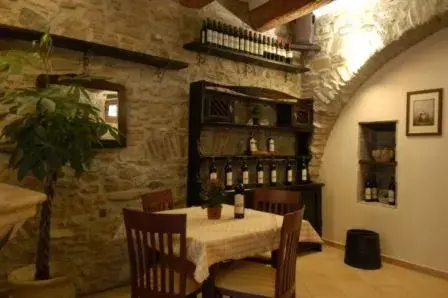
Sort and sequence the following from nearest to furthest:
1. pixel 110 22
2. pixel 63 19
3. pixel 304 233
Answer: pixel 304 233
pixel 63 19
pixel 110 22

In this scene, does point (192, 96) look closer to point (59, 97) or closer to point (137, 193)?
point (137, 193)

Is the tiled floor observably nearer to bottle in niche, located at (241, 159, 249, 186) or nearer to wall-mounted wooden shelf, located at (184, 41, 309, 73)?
bottle in niche, located at (241, 159, 249, 186)

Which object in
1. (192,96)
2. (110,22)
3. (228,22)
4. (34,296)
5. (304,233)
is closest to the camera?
(34,296)

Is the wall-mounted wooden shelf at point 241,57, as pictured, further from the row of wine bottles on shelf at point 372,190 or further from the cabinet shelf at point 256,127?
the row of wine bottles on shelf at point 372,190

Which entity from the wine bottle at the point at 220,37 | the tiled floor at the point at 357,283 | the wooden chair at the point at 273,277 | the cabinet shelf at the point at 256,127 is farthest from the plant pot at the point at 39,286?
the wine bottle at the point at 220,37

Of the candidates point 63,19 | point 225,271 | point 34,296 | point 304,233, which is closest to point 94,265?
point 34,296

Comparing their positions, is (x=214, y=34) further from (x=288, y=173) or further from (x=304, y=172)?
(x=304, y=172)

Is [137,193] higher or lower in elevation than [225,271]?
higher

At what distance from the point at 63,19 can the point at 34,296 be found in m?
2.09

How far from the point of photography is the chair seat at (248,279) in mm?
2176

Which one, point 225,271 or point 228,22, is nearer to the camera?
point 225,271

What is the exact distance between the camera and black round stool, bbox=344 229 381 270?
3.87 m

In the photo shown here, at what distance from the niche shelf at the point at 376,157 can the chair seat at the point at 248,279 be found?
241 cm

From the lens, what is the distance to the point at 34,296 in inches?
89.3
